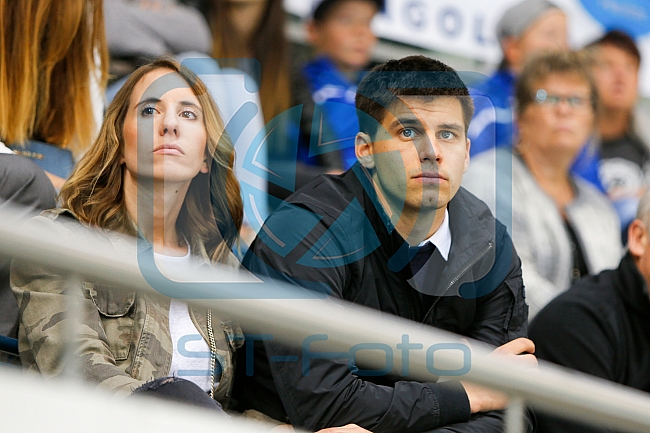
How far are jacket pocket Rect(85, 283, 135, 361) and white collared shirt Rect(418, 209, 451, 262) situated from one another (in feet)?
2.52

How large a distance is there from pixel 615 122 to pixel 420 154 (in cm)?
249

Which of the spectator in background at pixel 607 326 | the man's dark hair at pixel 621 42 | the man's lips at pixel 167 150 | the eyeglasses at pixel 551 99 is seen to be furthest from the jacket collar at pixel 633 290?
the man's dark hair at pixel 621 42

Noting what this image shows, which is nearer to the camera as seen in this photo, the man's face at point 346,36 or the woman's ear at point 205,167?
the woman's ear at point 205,167

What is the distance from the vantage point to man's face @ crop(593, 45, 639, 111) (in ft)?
15.8

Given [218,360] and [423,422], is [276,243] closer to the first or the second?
[218,360]

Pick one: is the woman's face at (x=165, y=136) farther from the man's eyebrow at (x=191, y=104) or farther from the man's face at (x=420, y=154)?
the man's face at (x=420, y=154)

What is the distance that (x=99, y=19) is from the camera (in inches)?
119

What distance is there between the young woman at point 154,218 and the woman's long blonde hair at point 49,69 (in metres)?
0.36

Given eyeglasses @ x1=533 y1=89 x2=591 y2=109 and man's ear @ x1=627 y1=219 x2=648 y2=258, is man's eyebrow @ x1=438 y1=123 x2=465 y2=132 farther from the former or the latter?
eyeglasses @ x1=533 y1=89 x2=591 y2=109

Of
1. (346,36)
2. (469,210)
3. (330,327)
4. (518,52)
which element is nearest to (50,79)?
(469,210)

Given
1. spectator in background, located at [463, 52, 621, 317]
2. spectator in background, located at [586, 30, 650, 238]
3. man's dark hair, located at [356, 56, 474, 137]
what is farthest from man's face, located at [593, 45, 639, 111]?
man's dark hair, located at [356, 56, 474, 137]

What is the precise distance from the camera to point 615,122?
482 centimetres

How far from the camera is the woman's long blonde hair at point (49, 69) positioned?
2.86m

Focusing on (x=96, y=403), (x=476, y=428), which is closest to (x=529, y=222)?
(x=476, y=428)
